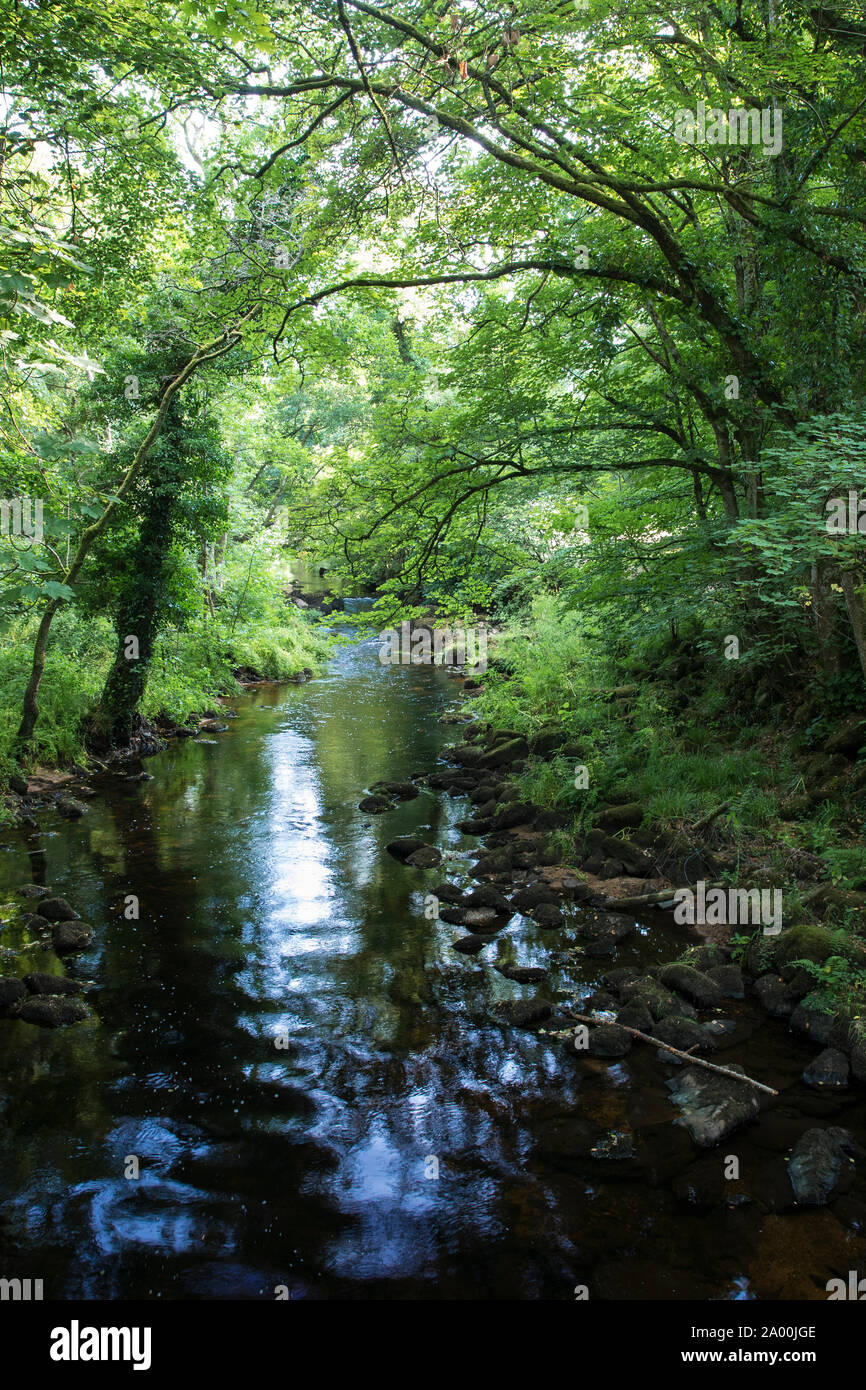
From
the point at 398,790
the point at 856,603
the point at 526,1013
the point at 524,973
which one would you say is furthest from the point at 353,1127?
the point at 398,790

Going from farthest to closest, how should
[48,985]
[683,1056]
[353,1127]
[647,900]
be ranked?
[647,900], [48,985], [683,1056], [353,1127]

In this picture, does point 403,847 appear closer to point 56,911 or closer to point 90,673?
point 56,911

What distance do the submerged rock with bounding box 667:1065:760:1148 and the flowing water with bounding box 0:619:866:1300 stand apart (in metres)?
0.09

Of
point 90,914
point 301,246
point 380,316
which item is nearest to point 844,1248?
point 90,914

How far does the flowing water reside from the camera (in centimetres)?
375

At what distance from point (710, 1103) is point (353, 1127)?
7.25 feet

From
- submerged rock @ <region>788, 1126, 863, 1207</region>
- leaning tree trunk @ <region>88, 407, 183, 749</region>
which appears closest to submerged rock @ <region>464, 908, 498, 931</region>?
submerged rock @ <region>788, 1126, 863, 1207</region>

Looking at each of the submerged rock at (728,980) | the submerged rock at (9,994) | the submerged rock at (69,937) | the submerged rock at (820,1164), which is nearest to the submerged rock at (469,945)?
the submerged rock at (728,980)

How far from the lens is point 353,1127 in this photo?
15.4ft

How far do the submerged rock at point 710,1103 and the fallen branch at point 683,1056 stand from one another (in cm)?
4

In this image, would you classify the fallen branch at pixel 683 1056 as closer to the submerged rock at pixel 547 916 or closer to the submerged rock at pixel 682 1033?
the submerged rock at pixel 682 1033

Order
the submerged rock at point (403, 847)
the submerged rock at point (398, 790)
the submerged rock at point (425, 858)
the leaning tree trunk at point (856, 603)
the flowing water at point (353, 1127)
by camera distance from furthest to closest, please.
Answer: the submerged rock at point (398, 790), the submerged rock at point (403, 847), the submerged rock at point (425, 858), the leaning tree trunk at point (856, 603), the flowing water at point (353, 1127)

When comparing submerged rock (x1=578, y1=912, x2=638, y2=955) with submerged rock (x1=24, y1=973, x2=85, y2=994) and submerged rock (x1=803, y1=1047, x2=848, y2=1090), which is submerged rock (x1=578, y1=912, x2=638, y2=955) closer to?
submerged rock (x1=803, y1=1047, x2=848, y2=1090)

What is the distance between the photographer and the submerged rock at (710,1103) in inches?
179
